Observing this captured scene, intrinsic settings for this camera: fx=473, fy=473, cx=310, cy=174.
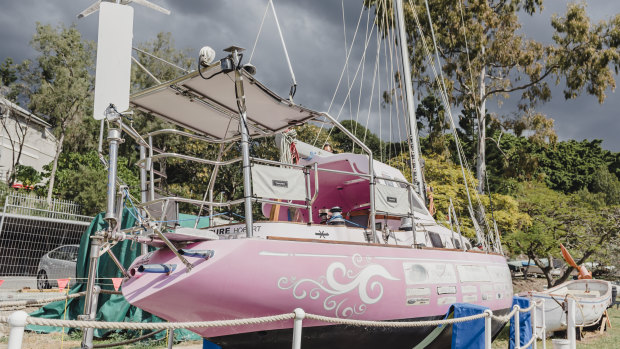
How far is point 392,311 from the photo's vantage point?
5.61m

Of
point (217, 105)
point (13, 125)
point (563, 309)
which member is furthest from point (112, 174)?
point (13, 125)

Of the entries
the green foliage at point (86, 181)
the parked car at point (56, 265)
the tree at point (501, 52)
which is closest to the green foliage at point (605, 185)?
the tree at point (501, 52)

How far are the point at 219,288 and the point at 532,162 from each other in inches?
892

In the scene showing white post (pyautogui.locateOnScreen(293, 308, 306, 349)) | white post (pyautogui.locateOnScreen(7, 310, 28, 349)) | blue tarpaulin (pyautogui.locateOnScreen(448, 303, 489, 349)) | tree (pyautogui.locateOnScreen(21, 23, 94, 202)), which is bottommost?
blue tarpaulin (pyautogui.locateOnScreen(448, 303, 489, 349))

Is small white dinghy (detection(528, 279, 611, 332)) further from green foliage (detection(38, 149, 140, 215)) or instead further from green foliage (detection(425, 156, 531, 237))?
green foliage (detection(38, 149, 140, 215))

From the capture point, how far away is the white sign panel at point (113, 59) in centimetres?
478

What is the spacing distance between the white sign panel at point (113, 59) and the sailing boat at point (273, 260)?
0.80 m

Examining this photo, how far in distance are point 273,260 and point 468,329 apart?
111 inches

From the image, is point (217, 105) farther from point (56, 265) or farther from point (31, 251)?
point (31, 251)

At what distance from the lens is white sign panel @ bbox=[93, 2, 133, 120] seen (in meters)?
4.78

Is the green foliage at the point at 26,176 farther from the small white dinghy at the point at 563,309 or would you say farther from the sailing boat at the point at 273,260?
the small white dinghy at the point at 563,309

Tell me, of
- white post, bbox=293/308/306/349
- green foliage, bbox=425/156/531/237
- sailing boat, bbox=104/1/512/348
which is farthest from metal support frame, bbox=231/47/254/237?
green foliage, bbox=425/156/531/237

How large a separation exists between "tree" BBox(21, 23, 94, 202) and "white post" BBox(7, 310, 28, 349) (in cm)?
3000

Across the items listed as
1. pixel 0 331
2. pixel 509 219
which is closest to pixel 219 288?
pixel 0 331
